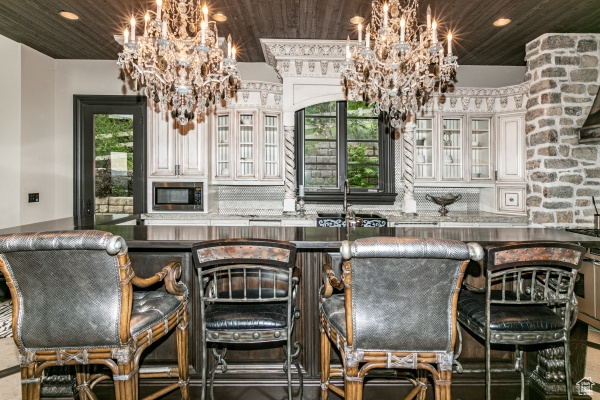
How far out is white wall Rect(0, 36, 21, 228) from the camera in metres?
4.67

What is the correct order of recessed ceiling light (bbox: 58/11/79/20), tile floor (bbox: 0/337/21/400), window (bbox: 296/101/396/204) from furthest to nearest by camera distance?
window (bbox: 296/101/396/204) < recessed ceiling light (bbox: 58/11/79/20) < tile floor (bbox: 0/337/21/400)

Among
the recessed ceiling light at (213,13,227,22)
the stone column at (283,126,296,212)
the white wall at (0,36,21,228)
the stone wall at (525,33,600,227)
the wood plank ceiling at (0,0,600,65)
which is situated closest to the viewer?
the wood plank ceiling at (0,0,600,65)

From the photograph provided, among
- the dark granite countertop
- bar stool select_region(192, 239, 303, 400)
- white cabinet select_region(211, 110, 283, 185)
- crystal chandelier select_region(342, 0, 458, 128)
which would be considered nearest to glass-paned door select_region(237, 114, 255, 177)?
white cabinet select_region(211, 110, 283, 185)

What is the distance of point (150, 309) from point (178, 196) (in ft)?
11.5

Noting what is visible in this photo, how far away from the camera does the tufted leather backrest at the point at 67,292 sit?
4.81 ft

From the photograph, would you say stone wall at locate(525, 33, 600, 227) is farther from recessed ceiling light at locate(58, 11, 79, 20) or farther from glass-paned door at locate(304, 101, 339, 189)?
recessed ceiling light at locate(58, 11, 79, 20)

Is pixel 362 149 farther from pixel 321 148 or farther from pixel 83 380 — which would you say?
pixel 83 380

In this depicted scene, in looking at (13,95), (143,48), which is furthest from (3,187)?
(143,48)

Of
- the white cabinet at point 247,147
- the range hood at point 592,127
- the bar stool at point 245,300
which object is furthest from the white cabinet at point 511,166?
the bar stool at point 245,300

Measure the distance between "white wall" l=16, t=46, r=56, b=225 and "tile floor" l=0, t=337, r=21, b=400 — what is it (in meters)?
2.27

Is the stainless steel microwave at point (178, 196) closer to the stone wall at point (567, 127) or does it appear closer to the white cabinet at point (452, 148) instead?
the white cabinet at point (452, 148)

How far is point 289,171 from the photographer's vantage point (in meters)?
5.24

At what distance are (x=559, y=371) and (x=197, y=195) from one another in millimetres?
4350

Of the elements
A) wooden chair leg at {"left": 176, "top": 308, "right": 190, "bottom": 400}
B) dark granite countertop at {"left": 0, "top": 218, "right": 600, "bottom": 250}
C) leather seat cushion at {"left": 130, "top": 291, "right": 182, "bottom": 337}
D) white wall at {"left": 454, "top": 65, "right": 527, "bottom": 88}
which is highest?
white wall at {"left": 454, "top": 65, "right": 527, "bottom": 88}
